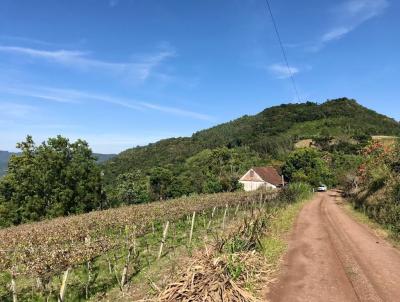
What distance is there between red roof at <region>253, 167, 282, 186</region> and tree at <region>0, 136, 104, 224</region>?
42.2 metres

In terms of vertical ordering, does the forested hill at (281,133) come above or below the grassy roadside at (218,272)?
above

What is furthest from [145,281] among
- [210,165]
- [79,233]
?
[210,165]

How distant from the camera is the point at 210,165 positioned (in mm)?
111250

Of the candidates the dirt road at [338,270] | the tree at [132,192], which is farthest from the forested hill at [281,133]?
the dirt road at [338,270]

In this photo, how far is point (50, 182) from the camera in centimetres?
5259

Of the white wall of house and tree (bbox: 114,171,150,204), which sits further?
the white wall of house

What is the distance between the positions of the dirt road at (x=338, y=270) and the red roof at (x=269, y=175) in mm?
69255

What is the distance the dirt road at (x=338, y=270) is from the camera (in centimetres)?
1009

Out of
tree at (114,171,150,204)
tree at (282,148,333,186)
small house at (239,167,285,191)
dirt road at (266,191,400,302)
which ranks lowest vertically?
tree at (114,171,150,204)

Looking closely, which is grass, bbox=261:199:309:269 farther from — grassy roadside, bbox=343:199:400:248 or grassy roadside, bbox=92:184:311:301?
grassy roadside, bbox=343:199:400:248

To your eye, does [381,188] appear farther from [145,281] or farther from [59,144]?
[59,144]

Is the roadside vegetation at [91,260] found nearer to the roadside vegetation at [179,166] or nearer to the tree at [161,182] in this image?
the roadside vegetation at [179,166]

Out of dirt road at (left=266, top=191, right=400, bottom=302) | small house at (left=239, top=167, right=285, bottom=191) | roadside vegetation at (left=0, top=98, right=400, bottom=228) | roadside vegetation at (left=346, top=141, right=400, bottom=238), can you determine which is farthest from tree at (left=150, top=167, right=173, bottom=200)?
dirt road at (left=266, top=191, right=400, bottom=302)

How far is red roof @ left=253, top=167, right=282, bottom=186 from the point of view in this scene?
8894 centimetres
